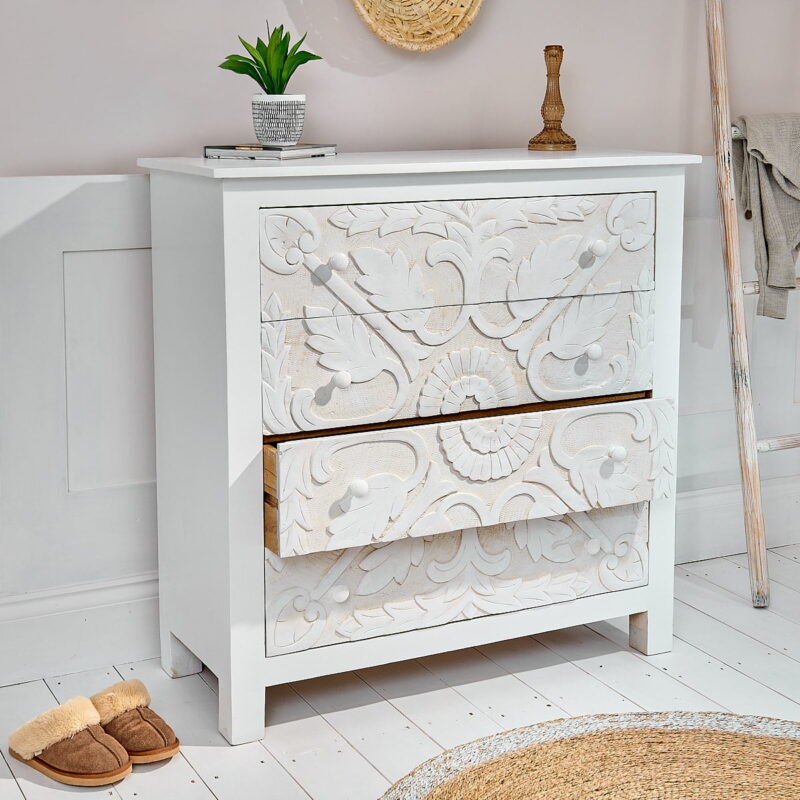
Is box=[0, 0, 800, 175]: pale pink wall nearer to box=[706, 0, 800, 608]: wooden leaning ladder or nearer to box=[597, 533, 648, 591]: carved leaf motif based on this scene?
box=[706, 0, 800, 608]: wooden leaning ladder

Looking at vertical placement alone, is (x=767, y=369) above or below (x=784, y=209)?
below

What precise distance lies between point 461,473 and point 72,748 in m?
0.75

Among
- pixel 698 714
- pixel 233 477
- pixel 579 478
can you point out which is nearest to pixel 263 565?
pixel 233 477

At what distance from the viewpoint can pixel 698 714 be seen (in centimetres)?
184

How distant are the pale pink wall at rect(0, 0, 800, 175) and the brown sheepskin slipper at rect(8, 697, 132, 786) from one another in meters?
0.93

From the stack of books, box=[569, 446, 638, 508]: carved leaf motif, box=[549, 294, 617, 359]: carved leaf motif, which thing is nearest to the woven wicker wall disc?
the stack of books

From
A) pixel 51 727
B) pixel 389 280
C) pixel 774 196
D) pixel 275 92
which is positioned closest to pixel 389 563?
pixel 389 280

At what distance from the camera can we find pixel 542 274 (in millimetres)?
1870

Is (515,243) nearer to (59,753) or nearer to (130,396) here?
(130,396)

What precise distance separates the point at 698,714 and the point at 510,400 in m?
0.61

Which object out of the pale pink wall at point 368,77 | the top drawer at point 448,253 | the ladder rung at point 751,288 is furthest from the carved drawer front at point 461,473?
the pale pink wall at point 368,77

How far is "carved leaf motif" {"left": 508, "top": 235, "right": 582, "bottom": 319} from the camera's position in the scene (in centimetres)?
186

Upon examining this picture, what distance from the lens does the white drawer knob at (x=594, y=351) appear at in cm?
193

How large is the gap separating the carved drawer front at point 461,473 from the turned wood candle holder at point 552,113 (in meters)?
0.54
